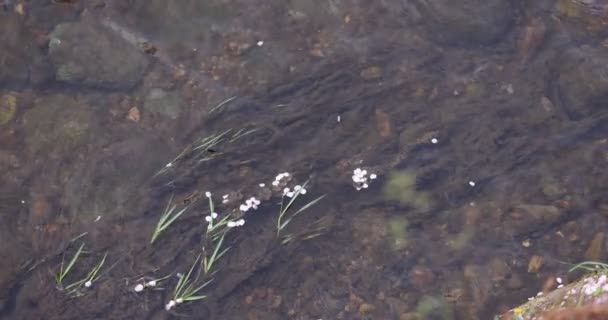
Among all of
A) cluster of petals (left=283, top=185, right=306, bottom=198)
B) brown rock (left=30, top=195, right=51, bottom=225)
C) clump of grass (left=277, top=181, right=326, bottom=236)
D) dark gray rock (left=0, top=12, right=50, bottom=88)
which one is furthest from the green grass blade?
dark gray rock (left=0, top=12, right=50, bottom=88)

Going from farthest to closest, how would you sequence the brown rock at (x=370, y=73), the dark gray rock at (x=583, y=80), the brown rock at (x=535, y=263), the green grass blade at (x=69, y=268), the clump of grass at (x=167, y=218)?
1. the brown rock at (x=370, y=73)
2. the dark gray rock at (x=583, y=80)
3. the brown rock at (x=535, y=263)
4. the clump of grass at (x=167, y=218)
5. the green grass blade at (x=69, y=268)

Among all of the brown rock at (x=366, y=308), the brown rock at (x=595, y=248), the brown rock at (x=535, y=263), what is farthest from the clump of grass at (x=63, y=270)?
the brown rock at (x=595, y=248)

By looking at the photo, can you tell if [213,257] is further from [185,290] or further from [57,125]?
[57,125]

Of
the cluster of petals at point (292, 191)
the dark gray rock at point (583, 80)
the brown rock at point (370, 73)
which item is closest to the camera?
the cluster of petals at point (292, 191)

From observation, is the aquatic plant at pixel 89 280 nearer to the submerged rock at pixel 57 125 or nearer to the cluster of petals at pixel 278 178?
the submerged rock at pixel 57 125

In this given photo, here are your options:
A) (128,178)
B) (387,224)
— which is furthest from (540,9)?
(128,178)

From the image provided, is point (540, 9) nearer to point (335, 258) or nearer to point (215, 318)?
point (335, 258)

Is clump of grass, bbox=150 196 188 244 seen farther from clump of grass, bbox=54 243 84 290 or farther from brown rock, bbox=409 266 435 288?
brown rock, bbox=409 266 435 288
